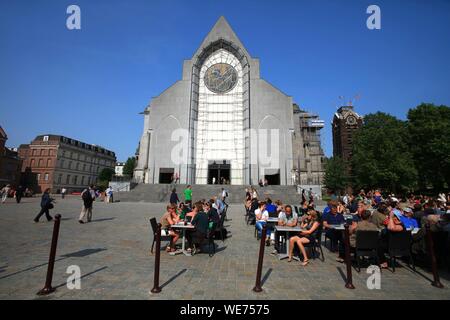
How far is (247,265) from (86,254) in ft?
14.5

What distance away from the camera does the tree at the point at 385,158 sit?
33537 millimetres

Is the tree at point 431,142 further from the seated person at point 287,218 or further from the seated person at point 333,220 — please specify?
the seated person at point 287,218

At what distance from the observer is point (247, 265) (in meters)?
5.86

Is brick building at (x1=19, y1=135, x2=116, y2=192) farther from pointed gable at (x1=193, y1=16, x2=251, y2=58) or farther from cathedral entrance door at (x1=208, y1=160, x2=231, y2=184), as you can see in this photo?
pointed gable at (x1=193, y1=16, x2=251, y2=58)

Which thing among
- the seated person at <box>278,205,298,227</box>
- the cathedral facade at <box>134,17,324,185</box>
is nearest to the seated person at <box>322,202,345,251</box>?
the seated person at <box>278,205,298,227</box>

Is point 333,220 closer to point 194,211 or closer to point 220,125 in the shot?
point 194,211

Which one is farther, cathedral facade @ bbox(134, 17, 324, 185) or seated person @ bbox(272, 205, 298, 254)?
cathedral facade @ bbox(134, 17, 324, 185)

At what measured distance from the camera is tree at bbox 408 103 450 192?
3228cm

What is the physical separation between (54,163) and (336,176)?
68692 mm

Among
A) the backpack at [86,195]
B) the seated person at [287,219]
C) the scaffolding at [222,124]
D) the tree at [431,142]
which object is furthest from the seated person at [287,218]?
the tree at [431,142]

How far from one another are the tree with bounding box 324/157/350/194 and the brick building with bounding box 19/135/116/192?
66.8 meters

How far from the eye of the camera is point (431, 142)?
33.5 m

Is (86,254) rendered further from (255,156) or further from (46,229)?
(255,156)
